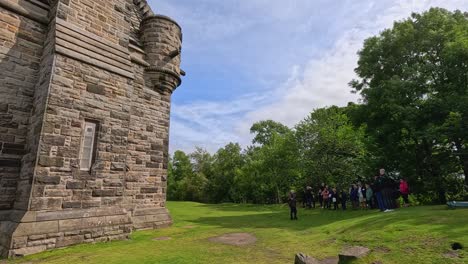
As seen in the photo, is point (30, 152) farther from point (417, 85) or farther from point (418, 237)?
point (417, 85)

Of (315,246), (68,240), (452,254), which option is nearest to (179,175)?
(68,240)

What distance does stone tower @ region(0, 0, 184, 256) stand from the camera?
26.9ft

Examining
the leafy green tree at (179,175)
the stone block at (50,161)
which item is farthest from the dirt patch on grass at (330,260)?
the leafy green tree at (179,175)

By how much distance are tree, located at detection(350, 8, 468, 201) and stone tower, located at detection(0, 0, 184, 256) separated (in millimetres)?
17294

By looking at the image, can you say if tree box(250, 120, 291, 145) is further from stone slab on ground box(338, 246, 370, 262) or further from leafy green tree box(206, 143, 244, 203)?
stone slab on ground box(338, 246, 370, 262)

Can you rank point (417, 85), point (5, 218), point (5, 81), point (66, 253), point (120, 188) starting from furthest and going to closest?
point (417, 85), point (120, 188), point (5, 81), point (5, 218), point (66, 253)

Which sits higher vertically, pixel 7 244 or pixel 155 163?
pixel 155 163

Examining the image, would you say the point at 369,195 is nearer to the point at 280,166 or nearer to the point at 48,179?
the point at 48,179

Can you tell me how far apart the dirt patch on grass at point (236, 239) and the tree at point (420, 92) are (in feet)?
44.2

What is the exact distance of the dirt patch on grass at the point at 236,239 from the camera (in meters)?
8.73

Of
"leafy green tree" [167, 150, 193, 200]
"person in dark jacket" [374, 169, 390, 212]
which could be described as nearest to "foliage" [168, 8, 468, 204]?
"person in dark jacket" [374, 169, 390, 212]

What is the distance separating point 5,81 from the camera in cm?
881

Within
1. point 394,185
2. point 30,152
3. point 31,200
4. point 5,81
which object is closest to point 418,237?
point 394,185

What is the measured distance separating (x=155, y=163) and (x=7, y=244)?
6435 millimetres
